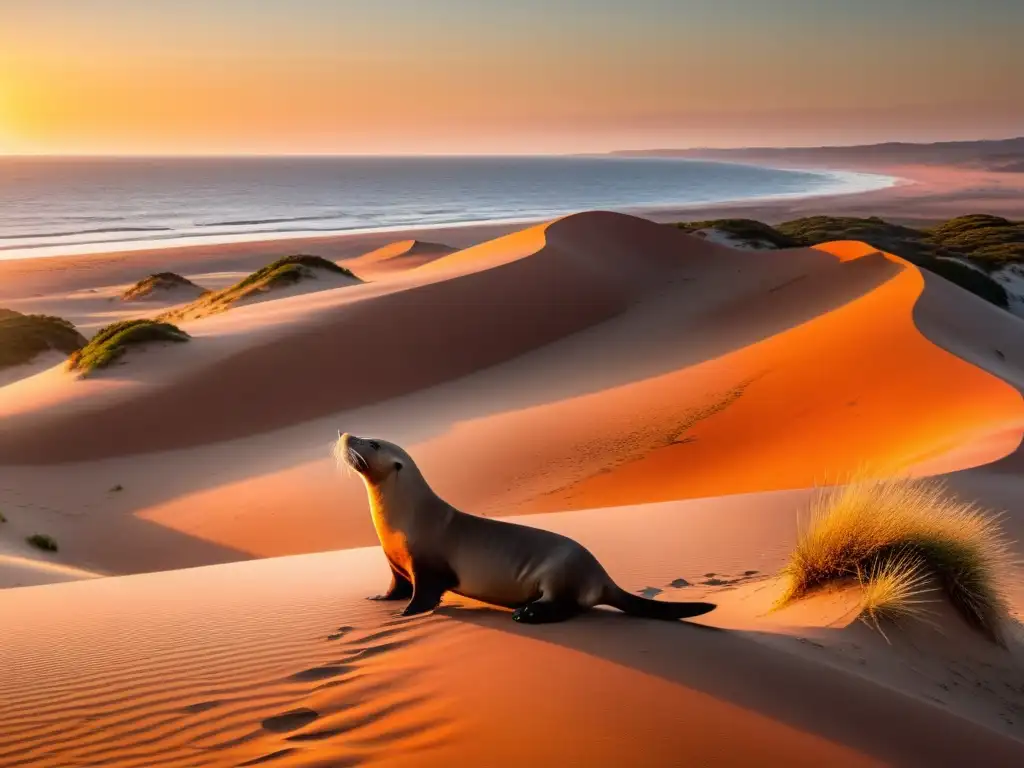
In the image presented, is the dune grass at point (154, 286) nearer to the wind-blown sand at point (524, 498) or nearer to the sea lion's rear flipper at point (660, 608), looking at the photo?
the wind-blown sand at point (524, 498)

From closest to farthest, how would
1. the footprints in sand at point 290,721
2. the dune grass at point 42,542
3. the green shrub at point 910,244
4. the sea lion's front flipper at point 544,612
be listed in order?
1. the footprints in sand at point 290,721
2. the sea lion's front flipper at point 544,612
3. the dune grass at point 42,542
4. the green shrub at point 910,244

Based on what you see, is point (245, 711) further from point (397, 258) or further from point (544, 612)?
point (397, 258)

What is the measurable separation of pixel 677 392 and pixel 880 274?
9.99 m

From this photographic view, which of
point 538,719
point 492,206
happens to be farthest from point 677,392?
point 492,206

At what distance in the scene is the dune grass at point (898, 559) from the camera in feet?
18.3

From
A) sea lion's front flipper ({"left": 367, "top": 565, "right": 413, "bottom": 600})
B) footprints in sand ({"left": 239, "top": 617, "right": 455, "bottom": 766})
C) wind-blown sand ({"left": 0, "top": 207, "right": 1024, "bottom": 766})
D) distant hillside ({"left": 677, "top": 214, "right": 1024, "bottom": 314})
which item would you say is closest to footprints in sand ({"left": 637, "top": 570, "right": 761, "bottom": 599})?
wind-blown sand ({"left": 0, "top": 207, "right": 1024, "bottom": 766})

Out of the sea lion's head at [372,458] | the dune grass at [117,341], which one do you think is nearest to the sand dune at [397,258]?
the dune grass at [117,341]

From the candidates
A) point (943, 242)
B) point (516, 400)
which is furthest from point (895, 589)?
point (943, 242)

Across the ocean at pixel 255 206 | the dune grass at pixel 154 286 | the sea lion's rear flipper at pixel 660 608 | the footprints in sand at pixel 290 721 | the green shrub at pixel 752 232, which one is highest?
the ocean at pixel 255 206

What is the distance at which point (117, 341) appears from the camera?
20.2m

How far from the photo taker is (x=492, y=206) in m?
97.9

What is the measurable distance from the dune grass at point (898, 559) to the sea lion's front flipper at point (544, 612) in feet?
5.20

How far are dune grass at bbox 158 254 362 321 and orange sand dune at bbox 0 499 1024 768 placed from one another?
25817 millimetres

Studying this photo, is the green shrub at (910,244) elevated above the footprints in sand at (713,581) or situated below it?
above
